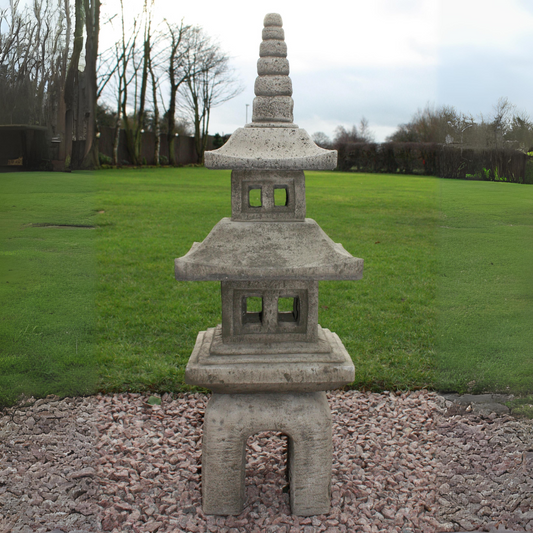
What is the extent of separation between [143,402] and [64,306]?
2.71 metres

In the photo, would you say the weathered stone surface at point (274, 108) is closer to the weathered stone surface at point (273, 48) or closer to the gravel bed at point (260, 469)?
the weathered stone surface at point (273, 48)

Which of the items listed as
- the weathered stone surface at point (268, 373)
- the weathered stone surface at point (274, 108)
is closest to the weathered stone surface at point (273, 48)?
the weathered stone surface at point (274, 108)

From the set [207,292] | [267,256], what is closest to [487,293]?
[207,292]

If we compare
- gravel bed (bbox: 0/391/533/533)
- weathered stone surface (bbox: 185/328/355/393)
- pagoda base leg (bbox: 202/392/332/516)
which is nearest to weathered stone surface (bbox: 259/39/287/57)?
weathered stone surface (bbox: 185/328/355/393)

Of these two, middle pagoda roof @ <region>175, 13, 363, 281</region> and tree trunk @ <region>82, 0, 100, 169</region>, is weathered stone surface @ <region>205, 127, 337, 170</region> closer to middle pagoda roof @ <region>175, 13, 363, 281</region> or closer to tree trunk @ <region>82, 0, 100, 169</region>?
middle pagoda roof @ <region>175, 13, 363, 281</region>

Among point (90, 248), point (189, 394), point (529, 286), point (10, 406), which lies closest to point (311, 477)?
point (189, 394)

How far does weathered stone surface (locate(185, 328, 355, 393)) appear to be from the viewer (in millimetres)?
2992

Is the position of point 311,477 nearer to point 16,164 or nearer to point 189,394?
point 189,394

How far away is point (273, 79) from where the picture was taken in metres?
2.99

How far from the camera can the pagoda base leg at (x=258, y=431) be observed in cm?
311

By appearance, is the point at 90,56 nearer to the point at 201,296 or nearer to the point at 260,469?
the point at 201,296

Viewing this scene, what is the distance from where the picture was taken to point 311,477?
3.21 meters

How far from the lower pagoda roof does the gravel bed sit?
1.63 m

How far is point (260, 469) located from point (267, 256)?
5.88 ft
